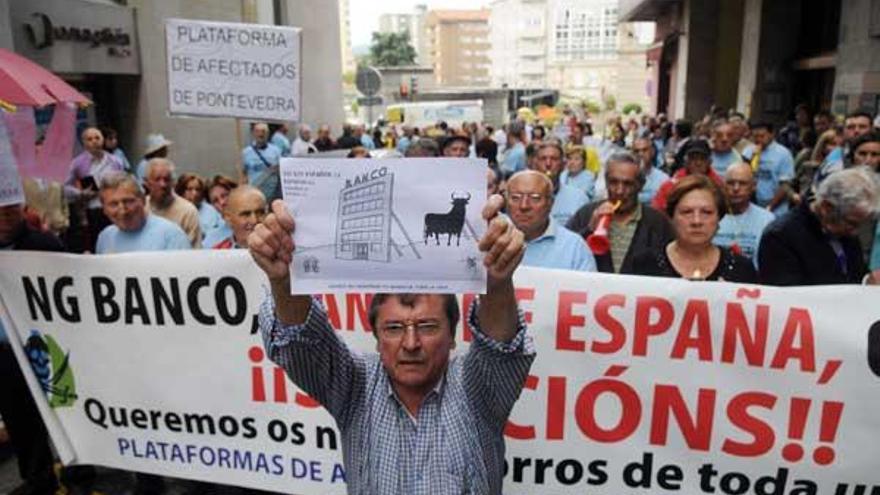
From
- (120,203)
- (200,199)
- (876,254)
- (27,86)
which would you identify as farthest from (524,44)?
(120,203)

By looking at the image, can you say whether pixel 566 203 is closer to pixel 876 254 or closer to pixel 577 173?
pixel 577 173

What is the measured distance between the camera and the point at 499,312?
5.83ft

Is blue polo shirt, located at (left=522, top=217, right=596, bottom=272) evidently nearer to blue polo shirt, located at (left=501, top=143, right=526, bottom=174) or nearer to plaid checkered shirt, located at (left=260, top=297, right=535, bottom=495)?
plaid checkered shirt, located at (left=260, top=297, right=535, bottom=495)

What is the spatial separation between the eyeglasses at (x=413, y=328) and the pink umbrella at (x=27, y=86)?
9.48ft

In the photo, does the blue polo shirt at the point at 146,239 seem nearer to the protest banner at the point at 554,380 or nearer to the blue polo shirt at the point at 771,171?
the protest banner at the point at 554,380

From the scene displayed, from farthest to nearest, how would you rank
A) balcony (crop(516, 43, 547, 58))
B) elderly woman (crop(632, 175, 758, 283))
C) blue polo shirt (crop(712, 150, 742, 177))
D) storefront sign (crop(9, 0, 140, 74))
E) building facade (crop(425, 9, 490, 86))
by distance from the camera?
building facade (crop(425, 9, 490, 86)) < balcony (crop(516, 43, 547, 58)) < storefront sign (crop(9, 0, 140, 74)) < blue polo shirt (crop(712, 150, 742, 177)) < elderly woman (crop(632, 175, 758, 283))

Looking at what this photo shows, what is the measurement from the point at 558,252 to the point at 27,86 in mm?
2891

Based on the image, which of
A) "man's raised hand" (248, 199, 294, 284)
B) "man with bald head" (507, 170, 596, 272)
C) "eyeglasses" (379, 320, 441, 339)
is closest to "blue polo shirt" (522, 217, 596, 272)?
"man with bald head" (507, 170, 596, 272)

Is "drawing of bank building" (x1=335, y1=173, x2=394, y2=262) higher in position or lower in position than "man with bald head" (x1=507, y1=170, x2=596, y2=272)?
higher

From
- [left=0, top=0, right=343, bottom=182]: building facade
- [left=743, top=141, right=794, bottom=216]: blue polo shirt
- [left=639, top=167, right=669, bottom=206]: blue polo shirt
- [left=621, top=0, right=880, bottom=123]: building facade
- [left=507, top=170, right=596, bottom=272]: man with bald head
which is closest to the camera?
[left=507, top=170, right=596, bottom=272]: man with bald head

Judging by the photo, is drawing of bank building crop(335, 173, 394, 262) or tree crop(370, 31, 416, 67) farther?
tree crop(370, 31, 416, 67)

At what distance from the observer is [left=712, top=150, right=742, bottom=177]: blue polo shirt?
694 cm

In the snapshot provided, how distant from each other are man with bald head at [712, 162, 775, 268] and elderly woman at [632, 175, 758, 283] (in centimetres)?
100

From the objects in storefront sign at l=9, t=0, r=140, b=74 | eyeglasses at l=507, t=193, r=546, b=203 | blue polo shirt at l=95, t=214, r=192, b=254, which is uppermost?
storefront sign at l=9, t=0, r=140, b=74
